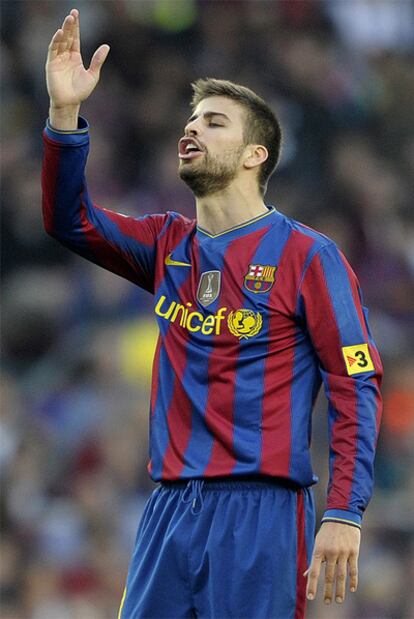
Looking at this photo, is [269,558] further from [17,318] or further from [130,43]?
[130,43]

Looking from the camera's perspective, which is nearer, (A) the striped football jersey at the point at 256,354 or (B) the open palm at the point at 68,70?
(A) the striped football jersey at the point at 256,354

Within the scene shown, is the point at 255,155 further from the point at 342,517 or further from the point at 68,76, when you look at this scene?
the point at 342,517

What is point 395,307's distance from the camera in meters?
8.44

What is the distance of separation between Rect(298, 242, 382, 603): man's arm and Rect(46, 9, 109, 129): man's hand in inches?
36.1

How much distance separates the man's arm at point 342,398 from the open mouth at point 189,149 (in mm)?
541

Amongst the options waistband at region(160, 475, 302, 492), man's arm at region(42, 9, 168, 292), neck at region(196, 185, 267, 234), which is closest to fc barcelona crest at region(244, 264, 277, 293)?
neck at region(196, 185, 267, 234)

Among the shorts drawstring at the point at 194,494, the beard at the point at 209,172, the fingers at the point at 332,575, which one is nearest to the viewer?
the fingers at the point at 332,575

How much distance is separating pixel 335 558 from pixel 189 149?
143 centimetres

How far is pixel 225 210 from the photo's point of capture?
13.8 feet

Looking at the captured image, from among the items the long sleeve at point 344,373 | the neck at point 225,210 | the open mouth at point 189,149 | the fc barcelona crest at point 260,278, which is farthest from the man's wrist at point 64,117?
the long sleeve at point 344,373

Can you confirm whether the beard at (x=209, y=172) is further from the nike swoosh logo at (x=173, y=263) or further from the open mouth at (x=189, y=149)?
the nike swoosh logo at (x=173, y=263)

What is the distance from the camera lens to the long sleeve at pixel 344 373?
12.4 feet

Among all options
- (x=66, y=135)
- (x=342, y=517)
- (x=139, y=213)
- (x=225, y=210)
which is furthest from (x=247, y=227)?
(x=139, y=213)

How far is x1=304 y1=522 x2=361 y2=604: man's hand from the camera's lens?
3674 mm
